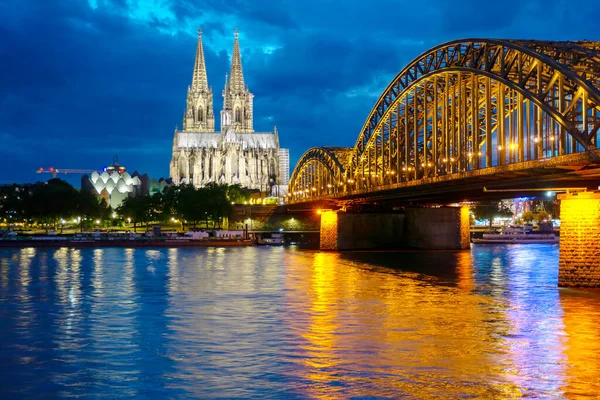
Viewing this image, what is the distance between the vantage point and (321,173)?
430 feet

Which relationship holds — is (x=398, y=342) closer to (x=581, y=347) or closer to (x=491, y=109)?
(x=581, y=347)

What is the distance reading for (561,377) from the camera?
26031 mm

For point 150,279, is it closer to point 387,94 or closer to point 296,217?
point 387,94

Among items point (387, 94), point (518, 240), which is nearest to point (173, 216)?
point (518, 240)

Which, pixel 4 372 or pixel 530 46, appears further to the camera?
pixel 530 46

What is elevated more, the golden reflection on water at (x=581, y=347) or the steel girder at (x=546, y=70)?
the steel girder at (x=546, y=70)

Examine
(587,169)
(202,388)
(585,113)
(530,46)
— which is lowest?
(202,388)

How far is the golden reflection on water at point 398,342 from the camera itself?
2511 cm

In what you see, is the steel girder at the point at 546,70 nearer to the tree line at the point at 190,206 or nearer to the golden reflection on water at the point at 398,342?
the golden reflection on water at the point at 398,342

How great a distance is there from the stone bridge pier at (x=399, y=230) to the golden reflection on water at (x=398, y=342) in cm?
4262

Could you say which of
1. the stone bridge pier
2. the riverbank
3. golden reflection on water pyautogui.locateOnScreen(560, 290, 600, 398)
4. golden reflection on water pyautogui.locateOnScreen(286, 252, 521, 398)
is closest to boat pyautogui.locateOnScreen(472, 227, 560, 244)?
the stone bridge pier

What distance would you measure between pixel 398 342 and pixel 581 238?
18.6 meters

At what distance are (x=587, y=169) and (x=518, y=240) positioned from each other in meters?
94.8

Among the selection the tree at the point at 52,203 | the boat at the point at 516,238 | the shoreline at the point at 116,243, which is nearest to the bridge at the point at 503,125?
the shoreline at the point at 116,243
